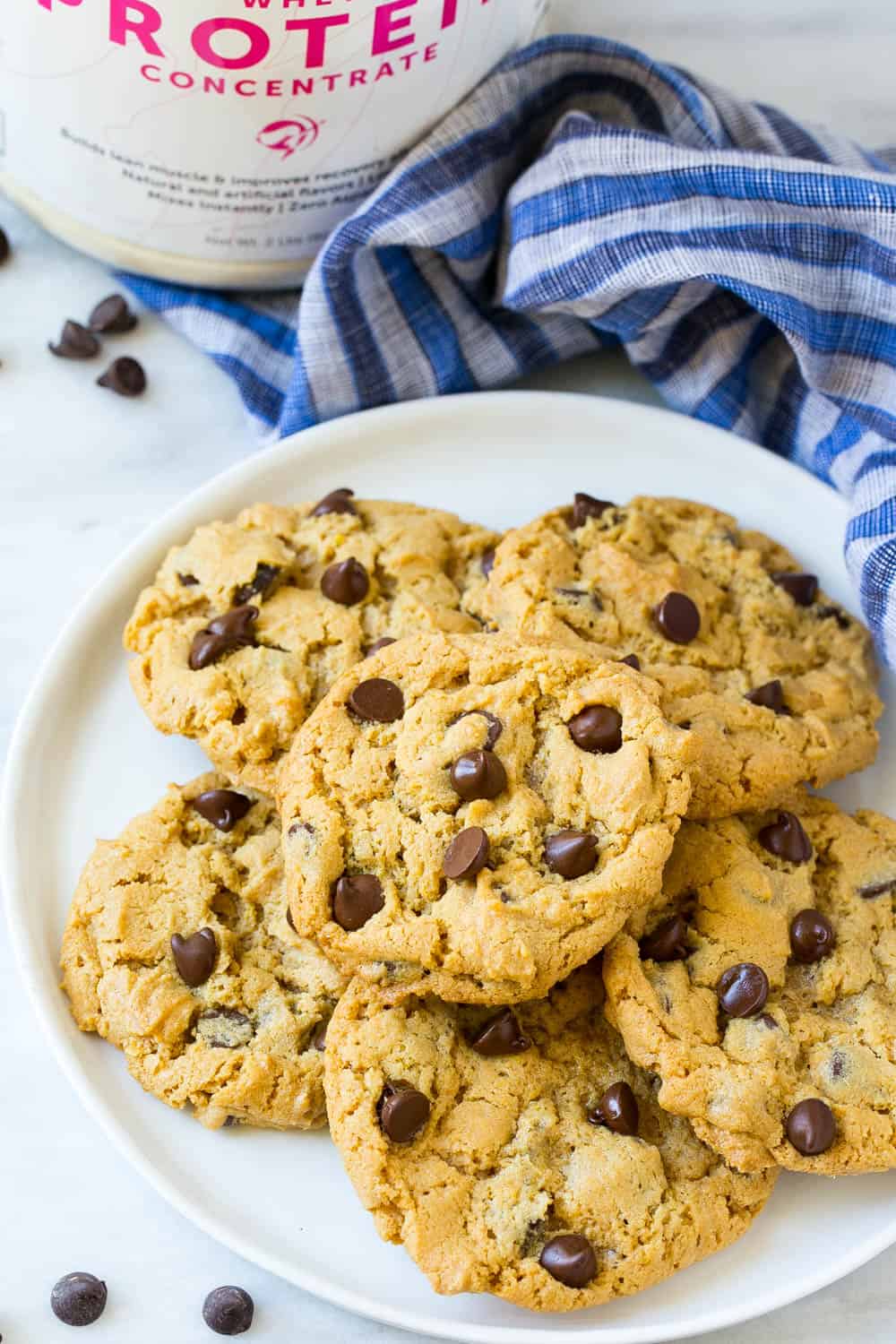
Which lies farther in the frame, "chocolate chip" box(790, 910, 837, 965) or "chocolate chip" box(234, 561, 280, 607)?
"chocolate chip" box(234, 561, 280, 607)

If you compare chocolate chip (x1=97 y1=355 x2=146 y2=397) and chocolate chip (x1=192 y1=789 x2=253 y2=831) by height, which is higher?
chocolate chip (x1=97 y1=355 x2=146 y2=397)

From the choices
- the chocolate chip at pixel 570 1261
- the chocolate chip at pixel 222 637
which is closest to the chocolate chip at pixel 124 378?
the chocolate chip at pixel 222 637

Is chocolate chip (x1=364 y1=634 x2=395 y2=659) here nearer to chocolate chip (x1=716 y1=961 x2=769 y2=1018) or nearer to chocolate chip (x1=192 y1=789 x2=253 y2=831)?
chocolate chip (x1=192 y1=789 x2=253 y2=831)

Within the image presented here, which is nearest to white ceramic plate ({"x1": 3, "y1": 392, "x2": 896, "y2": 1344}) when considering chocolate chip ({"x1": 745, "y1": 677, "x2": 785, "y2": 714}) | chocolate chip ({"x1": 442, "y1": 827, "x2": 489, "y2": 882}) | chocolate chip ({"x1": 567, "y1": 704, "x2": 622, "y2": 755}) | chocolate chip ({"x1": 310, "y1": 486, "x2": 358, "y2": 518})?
chocolate chip ({"x1": 310, "y1": 486, "x2": 358, "y2": 518})

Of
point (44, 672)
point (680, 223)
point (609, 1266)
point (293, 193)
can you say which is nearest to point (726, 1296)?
point (609, 1266)

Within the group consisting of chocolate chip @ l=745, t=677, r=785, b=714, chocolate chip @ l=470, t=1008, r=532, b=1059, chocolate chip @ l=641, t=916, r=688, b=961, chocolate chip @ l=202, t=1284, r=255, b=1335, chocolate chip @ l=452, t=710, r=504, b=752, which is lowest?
chocolate chip @ l=202, t=1284, r=255, b=1335

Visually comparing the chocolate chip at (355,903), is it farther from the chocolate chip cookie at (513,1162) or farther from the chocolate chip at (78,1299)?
the chocolate chip at (78,1299)
